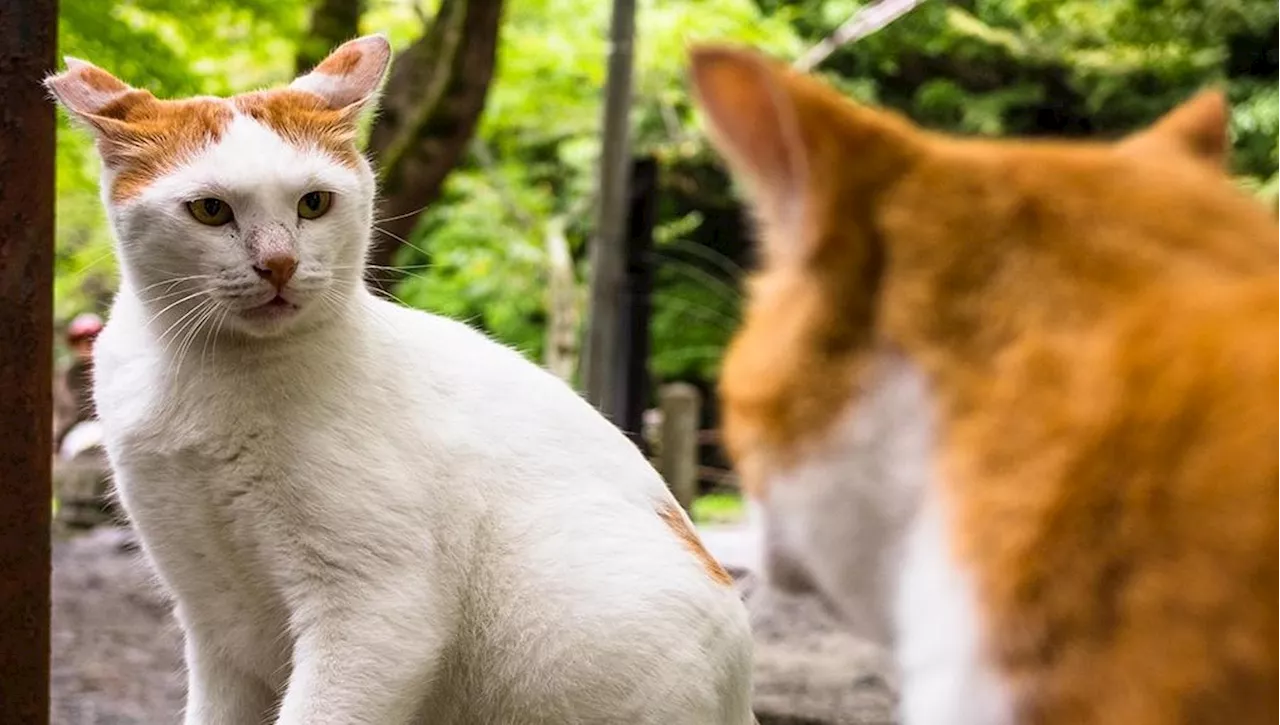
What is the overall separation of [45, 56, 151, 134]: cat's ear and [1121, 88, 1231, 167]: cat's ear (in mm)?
993

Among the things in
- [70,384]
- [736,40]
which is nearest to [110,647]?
[70,384]

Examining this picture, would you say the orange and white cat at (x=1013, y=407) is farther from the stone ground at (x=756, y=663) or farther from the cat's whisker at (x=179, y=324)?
the stone ground at (x=756, y=663)

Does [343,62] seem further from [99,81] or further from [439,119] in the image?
[439,119]

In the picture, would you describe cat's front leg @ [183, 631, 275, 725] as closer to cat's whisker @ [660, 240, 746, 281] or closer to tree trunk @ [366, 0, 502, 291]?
cat's whisker @ [660, 240, 746, 281]

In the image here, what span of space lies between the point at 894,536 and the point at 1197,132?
38cm

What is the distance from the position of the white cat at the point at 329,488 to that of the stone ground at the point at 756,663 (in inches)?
30.7

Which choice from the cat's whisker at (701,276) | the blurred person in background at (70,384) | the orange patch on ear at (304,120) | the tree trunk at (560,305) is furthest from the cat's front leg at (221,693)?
the tree trunk at (560,305)

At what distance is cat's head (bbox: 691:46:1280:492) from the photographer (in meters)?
0.69

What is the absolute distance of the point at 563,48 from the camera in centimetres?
429

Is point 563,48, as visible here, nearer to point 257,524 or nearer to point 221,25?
point 221,25

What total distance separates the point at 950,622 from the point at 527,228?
16.2ft

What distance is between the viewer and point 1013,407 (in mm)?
676

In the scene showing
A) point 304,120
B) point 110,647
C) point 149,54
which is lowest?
point 110,647

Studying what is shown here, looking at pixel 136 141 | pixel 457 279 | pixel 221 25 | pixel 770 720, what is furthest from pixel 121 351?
pixel 457 279
